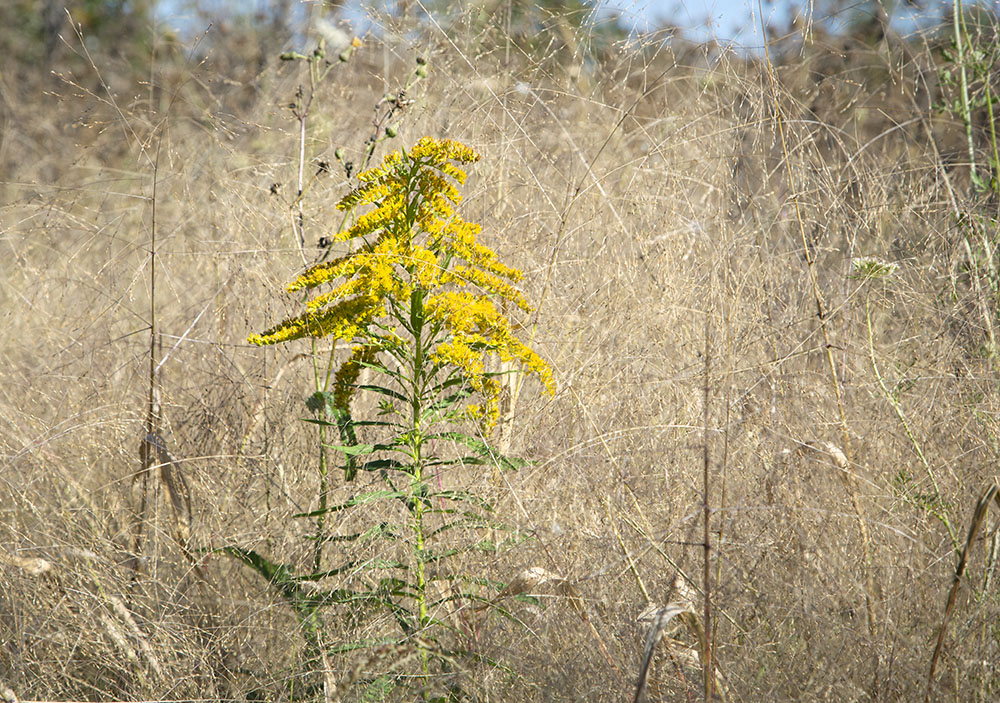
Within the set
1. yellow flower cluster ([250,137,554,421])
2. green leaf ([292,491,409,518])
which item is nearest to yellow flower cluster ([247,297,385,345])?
A: yellow flower cluster ([250,137,554,421])

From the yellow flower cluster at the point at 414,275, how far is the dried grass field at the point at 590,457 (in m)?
0.32

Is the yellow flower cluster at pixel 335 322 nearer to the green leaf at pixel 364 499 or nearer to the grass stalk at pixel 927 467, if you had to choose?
the green leaf at pixel 364 499

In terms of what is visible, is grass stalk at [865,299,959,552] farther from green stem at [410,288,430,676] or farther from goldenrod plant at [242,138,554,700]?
green stem at [410,288,430,676]

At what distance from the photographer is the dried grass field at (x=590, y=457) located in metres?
1.62

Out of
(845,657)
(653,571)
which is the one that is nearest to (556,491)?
(653,571)

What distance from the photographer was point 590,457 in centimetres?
193

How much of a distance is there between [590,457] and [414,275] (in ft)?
1.95

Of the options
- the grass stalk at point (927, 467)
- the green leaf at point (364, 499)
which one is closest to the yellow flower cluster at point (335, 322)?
the green leaf at point (364, 499)

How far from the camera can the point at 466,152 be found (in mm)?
1771

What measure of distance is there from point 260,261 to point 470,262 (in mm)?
822

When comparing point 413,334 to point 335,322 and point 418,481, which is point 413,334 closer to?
point 335,322

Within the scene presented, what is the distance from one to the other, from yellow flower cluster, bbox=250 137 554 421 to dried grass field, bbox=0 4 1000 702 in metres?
0.32

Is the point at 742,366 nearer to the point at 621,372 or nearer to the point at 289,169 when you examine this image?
the point at 621,372

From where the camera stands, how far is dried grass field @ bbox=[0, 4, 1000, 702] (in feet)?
5.31
